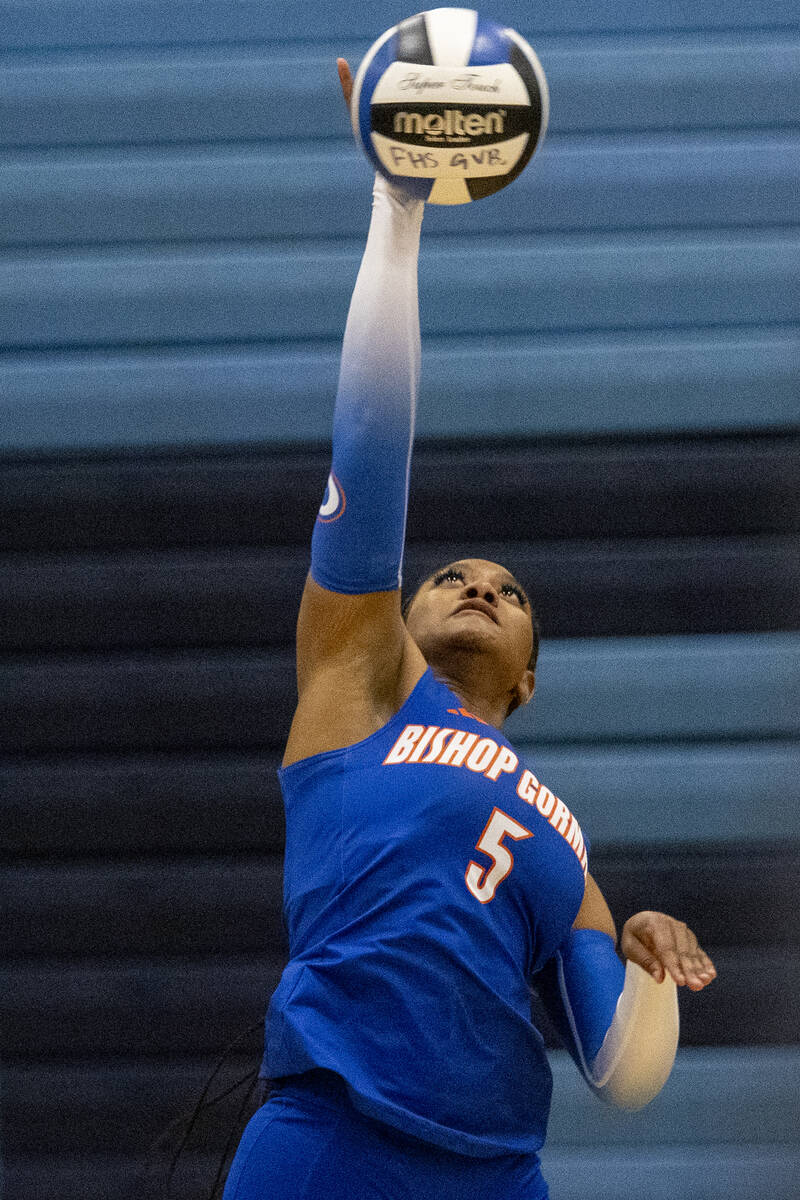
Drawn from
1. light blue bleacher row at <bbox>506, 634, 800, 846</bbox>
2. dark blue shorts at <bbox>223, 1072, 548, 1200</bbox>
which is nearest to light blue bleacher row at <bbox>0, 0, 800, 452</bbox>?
light blue bleacher row at <bbox>506, 634, 800, 846</bbox>

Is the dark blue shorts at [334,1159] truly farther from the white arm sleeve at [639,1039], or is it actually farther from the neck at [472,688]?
the neck at [472,688]

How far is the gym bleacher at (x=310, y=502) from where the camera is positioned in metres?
3.45

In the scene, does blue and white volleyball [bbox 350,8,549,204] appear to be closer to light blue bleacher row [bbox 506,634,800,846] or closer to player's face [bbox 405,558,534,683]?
player's face [bbox 405,558,534,683]

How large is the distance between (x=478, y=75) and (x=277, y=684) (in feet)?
6.17

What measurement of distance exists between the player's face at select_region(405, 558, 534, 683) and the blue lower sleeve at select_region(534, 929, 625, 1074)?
53 centimetres

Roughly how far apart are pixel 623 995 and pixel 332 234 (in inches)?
91.7

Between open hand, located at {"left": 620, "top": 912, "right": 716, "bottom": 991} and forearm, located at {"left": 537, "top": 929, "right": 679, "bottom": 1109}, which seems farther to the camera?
forearm, located at {"left": 537, "top": 929, "right": 679, "bottom": 1109}

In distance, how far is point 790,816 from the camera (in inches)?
137

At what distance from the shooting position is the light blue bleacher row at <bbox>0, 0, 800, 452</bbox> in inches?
141

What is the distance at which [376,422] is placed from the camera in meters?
2.01

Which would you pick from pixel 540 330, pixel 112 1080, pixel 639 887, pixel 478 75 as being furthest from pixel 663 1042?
pixel 540 330

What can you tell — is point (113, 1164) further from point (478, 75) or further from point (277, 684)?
point (478, 75)

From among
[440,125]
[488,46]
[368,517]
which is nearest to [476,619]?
[368,517]

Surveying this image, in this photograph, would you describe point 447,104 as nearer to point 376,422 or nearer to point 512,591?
point 376,422
